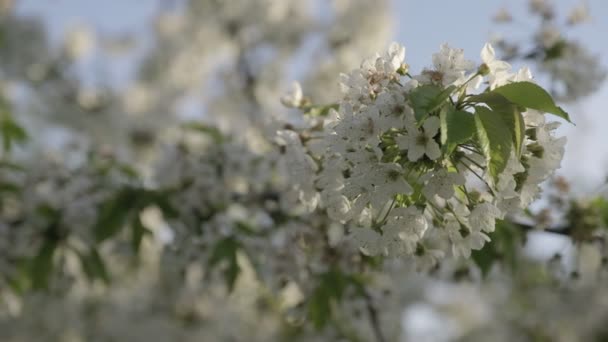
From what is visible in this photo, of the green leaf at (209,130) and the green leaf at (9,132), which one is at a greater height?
the green leaf at (209,130)

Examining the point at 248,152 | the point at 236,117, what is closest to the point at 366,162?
the point at 248,152

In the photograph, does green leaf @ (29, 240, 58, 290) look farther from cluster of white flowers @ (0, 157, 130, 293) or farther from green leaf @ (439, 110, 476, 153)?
green leaf @ (439, 110, 476, 153)

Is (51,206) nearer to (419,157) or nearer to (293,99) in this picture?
(293,99)

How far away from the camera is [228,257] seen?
335 cm

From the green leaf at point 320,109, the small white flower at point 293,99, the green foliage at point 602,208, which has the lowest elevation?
the green leaf at point 320,109

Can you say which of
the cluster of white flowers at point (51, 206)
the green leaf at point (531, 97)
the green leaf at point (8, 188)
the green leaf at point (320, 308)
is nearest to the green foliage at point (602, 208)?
the green leaf at point (320, 308)

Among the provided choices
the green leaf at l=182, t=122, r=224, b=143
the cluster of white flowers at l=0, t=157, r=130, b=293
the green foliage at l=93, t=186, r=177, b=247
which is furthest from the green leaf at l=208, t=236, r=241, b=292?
the cluster of white flowers at l=0, t=157, r=130, b=293

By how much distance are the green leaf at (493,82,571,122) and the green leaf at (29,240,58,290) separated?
300cm

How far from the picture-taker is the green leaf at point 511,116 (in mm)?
1545

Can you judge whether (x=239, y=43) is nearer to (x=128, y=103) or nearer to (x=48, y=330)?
(x=128, y=103)

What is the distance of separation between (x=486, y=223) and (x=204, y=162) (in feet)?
8.20

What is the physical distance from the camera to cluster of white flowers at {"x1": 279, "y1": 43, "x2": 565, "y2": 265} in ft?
5.25

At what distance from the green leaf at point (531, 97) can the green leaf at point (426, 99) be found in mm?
152

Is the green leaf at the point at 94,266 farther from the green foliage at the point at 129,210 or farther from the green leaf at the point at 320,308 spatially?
the green leaf at the point at 320,308
